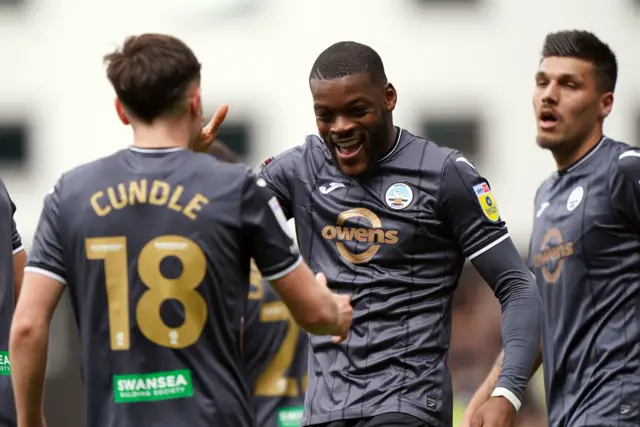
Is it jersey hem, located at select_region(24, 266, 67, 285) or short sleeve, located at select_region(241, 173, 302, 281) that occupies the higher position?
short sleeve, located at select_region(241, 173, 302, 281)

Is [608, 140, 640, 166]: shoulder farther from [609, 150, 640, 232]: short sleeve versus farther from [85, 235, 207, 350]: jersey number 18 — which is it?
[85, 235, 207, 350]: jersey number 18

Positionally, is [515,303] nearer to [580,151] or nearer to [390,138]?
[390,138]

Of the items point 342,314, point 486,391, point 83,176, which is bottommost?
point 486,391

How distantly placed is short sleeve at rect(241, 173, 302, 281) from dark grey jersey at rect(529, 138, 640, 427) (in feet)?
7.50

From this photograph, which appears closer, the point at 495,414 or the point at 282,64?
the point at 495,414

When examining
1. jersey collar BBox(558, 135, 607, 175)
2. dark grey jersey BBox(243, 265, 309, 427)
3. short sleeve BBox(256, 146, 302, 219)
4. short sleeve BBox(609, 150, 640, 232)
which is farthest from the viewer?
dark grey jersey BBox(243, 265, 309, 427)

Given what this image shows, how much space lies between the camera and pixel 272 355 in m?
9.04

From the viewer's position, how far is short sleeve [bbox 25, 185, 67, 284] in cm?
575

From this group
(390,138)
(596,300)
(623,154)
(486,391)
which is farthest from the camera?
(623,154)

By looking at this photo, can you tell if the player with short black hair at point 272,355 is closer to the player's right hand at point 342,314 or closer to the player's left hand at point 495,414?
the player's left hand at point 495,414

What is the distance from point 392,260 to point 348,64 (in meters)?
0.88

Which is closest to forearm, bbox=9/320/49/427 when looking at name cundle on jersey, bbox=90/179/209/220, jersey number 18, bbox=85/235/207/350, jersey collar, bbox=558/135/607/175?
jersey number 18, bbox=85/235/207/350

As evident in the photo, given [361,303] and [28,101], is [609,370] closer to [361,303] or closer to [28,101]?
[361,303]

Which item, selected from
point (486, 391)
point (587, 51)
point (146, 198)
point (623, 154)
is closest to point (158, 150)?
point (146, 198)
